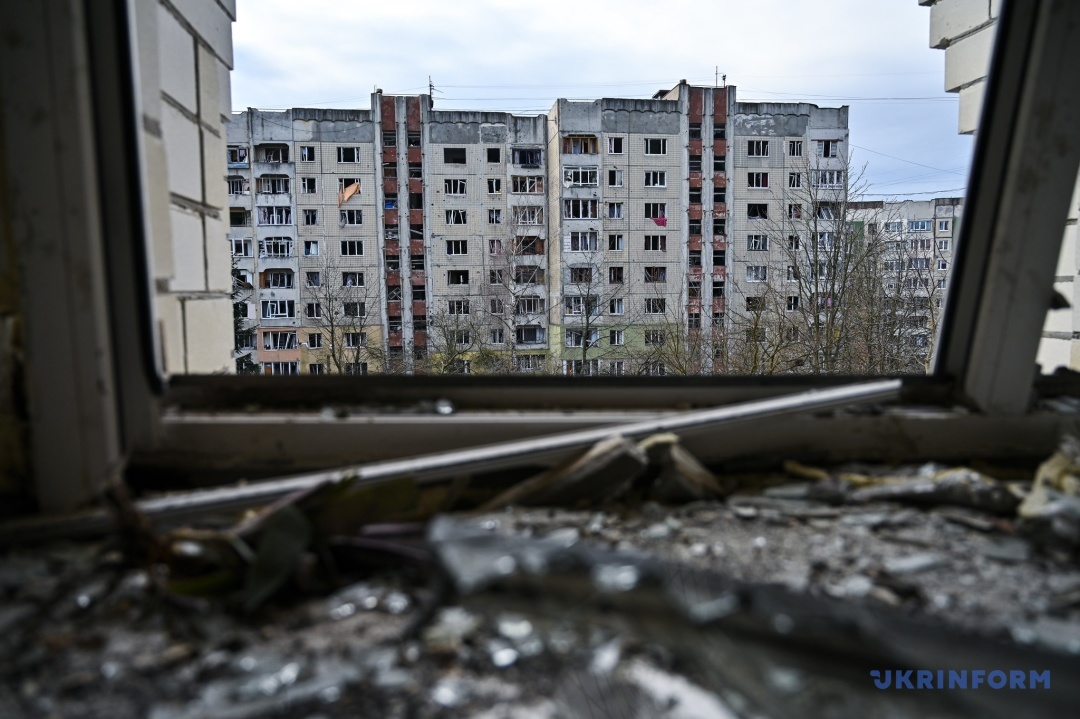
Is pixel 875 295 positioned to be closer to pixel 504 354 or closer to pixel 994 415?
pixel 504 354

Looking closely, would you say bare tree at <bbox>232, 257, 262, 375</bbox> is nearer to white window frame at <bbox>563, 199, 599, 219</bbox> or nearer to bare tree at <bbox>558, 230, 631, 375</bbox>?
→ bare tree at <bbox>558, 230, 631, 375</bbox>

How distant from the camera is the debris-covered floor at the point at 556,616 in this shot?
1.69 ft

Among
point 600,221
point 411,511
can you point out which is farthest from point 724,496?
point 600,221

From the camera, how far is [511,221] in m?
26.2

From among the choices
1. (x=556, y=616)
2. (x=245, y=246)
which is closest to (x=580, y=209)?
(x=245, y=246)

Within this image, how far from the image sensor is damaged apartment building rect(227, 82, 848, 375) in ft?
81.3

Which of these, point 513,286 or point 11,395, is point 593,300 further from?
point 11,395

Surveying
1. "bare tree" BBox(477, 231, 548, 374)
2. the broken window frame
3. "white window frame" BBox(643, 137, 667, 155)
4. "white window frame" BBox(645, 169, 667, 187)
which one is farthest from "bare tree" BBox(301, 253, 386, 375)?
the broken window frame

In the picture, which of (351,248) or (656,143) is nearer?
(656,143)

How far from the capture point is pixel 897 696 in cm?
50

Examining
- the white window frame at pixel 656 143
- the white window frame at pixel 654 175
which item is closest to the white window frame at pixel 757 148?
the white window frame at pixel 656 143

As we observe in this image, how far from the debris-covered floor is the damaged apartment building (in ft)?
76.4

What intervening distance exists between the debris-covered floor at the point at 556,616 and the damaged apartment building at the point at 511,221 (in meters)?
23.3

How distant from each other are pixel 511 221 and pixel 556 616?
85.8 ft
